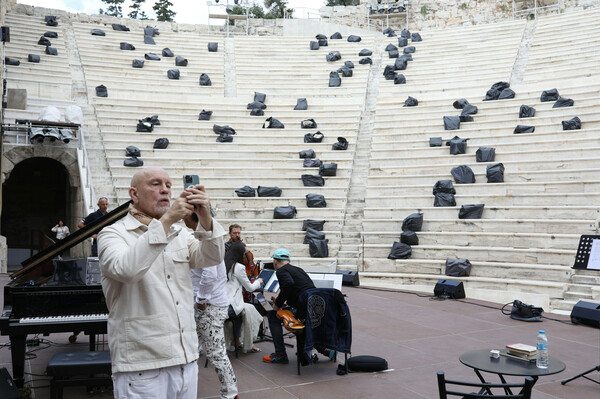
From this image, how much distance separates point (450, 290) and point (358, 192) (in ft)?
16.0

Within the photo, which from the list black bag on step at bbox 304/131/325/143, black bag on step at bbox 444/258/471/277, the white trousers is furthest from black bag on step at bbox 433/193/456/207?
the white trousers

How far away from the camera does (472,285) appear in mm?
10430

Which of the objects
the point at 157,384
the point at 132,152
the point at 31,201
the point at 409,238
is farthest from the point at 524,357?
the point at 31,201

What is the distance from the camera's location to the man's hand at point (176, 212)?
2154 mm

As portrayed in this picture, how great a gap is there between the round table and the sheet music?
113 inches

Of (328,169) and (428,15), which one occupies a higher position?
(428,15)

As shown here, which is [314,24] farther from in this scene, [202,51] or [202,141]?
[202,141]

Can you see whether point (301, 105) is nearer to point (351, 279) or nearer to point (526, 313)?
point (351, 279)

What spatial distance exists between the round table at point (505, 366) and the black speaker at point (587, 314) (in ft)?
13.7

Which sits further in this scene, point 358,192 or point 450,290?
point 358,192

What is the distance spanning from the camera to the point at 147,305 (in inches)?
91.9

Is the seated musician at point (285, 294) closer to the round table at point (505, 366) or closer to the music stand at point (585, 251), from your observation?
the round table at point (505, 366)

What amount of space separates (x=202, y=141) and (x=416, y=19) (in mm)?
17589

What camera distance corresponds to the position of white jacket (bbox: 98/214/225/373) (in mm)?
2283
